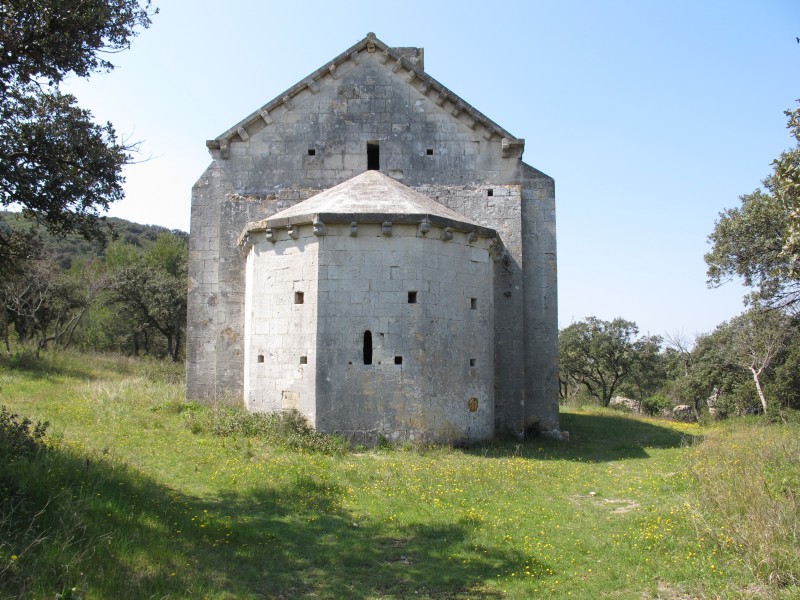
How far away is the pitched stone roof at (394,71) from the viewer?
14.4 m

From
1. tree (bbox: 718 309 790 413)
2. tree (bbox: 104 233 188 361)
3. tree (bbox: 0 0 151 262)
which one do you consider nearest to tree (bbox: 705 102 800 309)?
tree (bbox: 718 309 790 413)

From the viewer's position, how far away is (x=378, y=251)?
11.4 metres

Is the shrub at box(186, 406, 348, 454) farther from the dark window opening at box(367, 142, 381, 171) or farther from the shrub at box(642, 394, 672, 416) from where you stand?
the shrub at box(642, 394, 672, 416)

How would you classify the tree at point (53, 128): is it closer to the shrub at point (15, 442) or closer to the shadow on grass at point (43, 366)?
the shrub at point (15, 442)

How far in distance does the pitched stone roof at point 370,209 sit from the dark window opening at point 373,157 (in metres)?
1.42

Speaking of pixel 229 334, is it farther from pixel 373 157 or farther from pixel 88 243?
pixel 88 243

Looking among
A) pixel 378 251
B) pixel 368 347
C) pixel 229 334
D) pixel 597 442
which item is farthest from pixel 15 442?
pixel 597 442

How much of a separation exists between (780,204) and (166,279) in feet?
85.1

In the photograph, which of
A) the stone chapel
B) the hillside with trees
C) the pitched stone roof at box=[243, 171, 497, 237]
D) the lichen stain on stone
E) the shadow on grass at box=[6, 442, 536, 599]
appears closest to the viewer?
the shadow on grass at box=[6, 442, 536, 599]

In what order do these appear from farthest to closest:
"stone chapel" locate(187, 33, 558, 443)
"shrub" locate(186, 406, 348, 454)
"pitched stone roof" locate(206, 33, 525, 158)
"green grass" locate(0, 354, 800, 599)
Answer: "pitched stone roof" locate(206, 33, 525, 158) < "stone chapel" locate(187, 33, 558, 443) < "shrub" locate(186, 406, 348, 454) < "green grass" locate(0, 354, 800, 599)

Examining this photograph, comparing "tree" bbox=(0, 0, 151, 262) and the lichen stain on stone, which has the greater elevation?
"tree" bbox=(0, 0, 151, 262)

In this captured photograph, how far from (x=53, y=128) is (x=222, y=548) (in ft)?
16.0

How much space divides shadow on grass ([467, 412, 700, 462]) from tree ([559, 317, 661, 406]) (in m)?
12.4

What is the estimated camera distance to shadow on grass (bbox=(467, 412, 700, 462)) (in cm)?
1192
